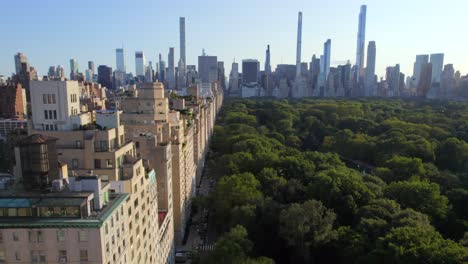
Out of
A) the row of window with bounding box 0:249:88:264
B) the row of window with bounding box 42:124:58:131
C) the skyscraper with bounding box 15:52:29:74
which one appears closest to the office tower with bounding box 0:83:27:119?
the skyscraper with bounding box 15:52:29:74

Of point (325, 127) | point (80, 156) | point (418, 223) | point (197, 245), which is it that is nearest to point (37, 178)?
point (80, 156)

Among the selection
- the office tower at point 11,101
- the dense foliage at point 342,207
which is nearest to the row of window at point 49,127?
the dense foliage at point 342,207

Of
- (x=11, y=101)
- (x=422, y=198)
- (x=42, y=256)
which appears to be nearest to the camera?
(x=42, y=256)

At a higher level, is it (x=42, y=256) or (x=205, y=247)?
(x=42, y=256)

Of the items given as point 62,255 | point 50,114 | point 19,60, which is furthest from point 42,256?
point 19,60

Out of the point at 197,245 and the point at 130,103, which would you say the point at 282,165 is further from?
the point at 130,103

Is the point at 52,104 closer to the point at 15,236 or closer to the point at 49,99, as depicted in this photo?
the point at 49,99

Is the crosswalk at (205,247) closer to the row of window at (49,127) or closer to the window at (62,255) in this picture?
the row of window at (49,127)

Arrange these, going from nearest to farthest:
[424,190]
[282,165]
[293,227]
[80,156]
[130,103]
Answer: [80,156] → [293,227] → [424,190] → [130,103] → [282,165]

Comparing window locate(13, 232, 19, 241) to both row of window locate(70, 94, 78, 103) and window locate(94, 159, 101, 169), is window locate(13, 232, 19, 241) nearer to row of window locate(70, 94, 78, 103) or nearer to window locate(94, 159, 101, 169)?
window locate(94, 159, 101, 169)
